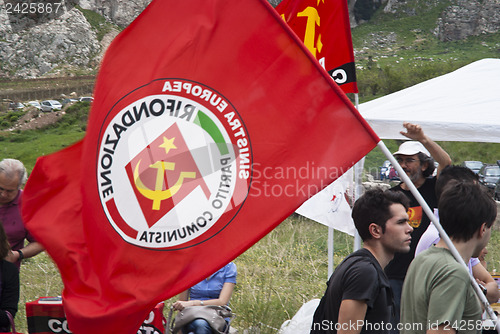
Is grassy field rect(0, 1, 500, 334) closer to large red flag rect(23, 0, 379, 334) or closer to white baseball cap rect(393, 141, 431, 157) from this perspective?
white baseball cap rect(393, 141, 431, 157)

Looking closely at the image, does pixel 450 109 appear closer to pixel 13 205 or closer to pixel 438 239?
pixel 438 239

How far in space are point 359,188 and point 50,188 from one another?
9.75 feet

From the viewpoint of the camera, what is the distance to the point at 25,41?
80.7 m

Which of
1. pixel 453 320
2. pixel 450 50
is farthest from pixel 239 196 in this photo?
pixel 450 50

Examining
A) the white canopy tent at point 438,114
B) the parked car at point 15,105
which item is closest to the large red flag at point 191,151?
the white canopy tent at point 438,114

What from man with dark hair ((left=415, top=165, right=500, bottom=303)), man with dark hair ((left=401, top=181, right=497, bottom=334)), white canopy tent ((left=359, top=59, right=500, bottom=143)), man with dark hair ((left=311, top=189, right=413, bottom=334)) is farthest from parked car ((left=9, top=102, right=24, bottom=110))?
man with dark hair ((left=401, top=181, right=497, bottom=334))

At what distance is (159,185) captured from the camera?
2.95 metres

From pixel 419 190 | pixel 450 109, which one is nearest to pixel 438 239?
pixel 419 190

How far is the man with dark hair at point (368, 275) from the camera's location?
286cm

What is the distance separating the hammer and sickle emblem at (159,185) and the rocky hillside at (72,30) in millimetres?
70930

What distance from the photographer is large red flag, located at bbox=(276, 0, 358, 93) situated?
478 centimetres

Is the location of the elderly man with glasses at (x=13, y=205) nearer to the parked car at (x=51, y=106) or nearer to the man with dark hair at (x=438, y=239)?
the man with dark hair at (x=438, y=239)

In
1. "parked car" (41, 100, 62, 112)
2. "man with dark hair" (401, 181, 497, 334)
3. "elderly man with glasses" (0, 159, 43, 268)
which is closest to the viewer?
"man with dark hair" (401, 181, 497, 334)

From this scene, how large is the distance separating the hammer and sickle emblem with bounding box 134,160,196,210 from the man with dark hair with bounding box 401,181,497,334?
1.10m
